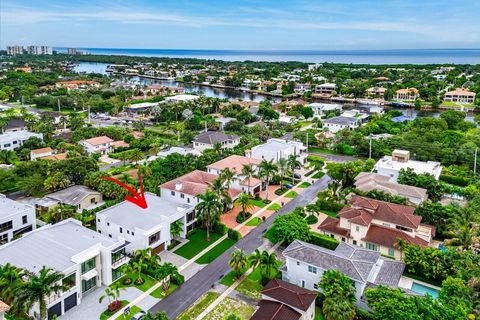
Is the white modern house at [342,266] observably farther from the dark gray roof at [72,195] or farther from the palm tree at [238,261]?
the dark gray roof at [72,195]

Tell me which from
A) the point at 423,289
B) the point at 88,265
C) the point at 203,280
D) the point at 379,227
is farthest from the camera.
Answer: the point at 379,227

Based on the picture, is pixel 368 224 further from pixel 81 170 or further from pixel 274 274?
pixel 81 170

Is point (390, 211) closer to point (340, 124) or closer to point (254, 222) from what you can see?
point (254, 222)

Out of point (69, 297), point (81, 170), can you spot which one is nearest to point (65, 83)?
point (81, 170)

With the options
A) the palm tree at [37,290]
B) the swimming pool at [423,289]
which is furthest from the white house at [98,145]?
the swimming pool at [423,289]

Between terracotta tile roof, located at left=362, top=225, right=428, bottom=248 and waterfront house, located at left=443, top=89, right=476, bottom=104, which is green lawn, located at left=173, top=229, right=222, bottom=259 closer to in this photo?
terracotta tile roof, located at left=362, top=225, right=428, bottom=248

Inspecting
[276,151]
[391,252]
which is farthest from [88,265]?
[276,151]
